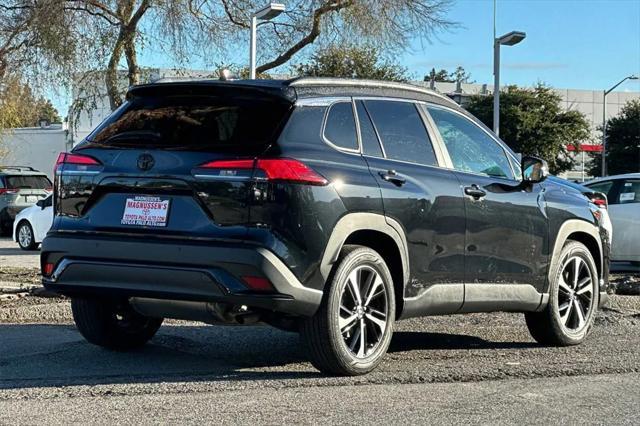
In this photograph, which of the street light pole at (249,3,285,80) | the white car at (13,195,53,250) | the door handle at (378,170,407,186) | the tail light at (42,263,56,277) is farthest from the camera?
the white car at (13,195,53,250)

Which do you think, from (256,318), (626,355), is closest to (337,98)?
(256,318)

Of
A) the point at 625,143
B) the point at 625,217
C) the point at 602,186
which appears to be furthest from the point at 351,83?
the point at 625,143

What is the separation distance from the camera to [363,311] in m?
6.09

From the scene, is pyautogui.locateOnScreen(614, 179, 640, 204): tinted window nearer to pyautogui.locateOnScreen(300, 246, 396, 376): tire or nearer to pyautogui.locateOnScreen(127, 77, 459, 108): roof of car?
pyautogui.locateOnScreen(127, 77, 459, 108): roof of car

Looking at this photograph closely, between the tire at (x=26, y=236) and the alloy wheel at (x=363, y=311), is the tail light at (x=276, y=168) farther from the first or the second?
the tire at (x=26, y=236)

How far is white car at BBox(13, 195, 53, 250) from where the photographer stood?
19.4 m

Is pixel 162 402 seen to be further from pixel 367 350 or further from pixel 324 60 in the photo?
pixel 324 60

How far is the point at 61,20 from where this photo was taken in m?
15.5

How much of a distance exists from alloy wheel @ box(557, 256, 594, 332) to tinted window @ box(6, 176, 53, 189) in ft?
60.4

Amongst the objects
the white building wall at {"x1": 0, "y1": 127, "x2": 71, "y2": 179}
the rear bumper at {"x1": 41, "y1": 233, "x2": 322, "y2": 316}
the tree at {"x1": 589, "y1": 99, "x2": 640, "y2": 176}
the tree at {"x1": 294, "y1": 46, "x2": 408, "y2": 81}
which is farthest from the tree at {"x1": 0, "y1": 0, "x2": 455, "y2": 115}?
the tree at {"x1": 589, "y1": 99, "x2": 640, "y2": 176}

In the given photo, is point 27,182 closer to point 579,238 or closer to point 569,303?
point 579,238

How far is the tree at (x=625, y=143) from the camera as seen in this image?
64.3 metres

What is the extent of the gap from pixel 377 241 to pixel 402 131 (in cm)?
87

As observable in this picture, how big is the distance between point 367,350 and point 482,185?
1.64 m
